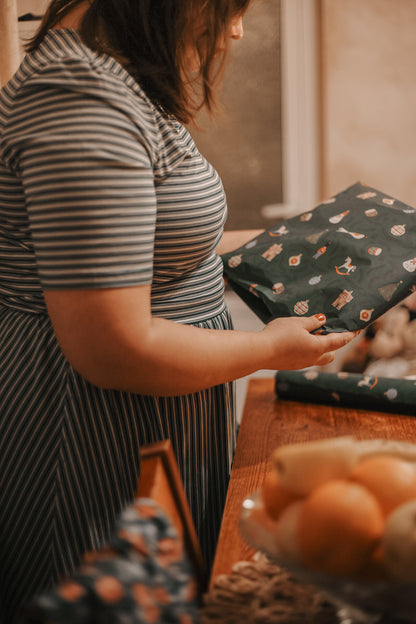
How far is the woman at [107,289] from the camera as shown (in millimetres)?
599

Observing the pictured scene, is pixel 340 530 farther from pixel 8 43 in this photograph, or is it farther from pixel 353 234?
pixel 8 43

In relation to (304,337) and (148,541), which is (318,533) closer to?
(148,541)

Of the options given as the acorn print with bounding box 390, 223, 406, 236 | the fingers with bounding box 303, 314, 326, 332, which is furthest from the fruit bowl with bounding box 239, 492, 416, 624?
the acorn print with bounding box 390, 223, 406, 236

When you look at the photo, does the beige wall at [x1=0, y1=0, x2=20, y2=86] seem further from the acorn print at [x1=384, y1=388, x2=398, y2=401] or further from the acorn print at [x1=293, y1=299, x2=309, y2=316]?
the acorn print at [x1=384, y1=388, x2=398, y2=401]

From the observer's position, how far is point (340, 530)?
425mm

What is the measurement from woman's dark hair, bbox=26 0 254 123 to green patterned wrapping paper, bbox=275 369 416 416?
616 millimetres

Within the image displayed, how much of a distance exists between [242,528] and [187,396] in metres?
0.33

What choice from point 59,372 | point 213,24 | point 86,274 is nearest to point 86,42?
point 213,24

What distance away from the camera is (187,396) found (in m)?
0.83

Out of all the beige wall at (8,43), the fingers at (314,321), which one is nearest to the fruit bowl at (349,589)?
the fingers at (314,321)

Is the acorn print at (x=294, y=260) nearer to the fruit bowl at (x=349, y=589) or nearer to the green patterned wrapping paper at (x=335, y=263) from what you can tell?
the green patterned wrapping paper at (x=335, y=263)

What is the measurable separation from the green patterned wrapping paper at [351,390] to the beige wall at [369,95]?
1.48 m

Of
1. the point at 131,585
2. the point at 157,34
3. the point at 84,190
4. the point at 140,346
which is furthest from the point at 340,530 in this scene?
the point at 157,34

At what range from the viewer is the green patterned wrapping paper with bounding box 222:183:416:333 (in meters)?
0.92
